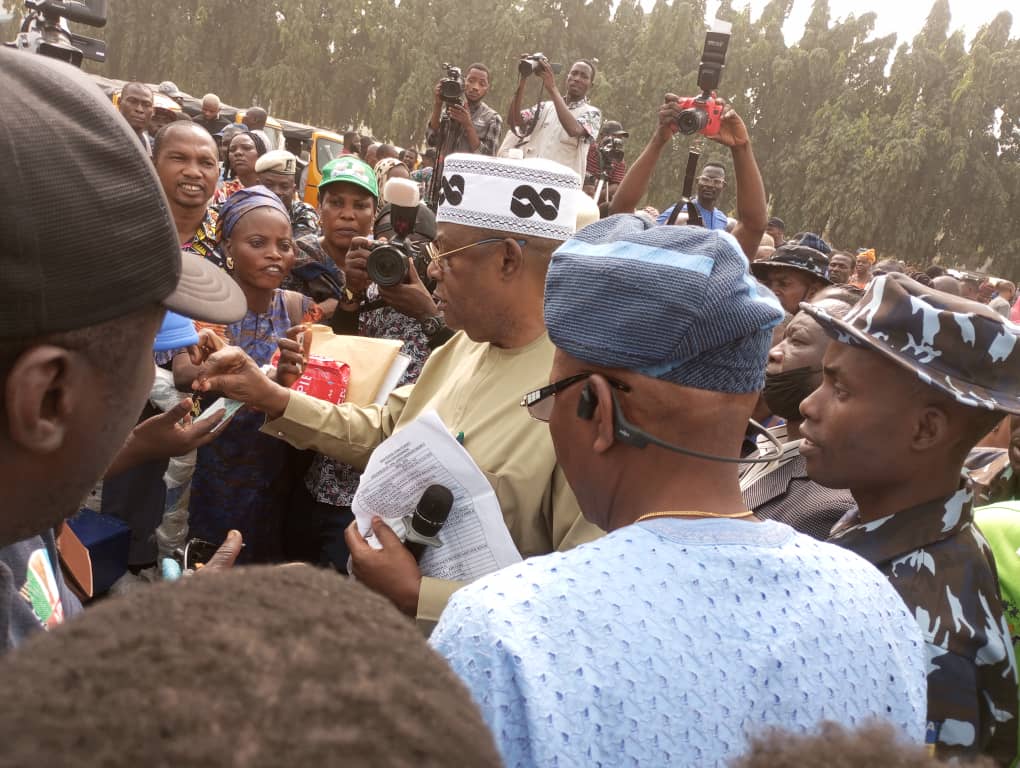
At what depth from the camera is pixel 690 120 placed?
509 cm

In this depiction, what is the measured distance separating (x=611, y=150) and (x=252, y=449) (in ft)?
26.0

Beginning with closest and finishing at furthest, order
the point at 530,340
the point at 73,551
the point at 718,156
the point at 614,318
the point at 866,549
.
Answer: the point at 614,318
the point at 73,551
the point at 866,549
the point at 530,340
the point at 718,156

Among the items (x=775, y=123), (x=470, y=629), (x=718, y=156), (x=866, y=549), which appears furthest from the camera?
(x=775, y=123)

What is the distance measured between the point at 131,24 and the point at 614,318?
3287 cm

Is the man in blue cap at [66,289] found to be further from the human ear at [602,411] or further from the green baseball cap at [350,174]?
the green baseball cap at [350,174]

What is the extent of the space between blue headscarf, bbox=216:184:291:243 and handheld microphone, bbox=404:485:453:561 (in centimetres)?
225

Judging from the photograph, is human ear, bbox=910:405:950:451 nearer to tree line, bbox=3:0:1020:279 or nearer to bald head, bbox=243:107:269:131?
bald head, bbox=243:107:269:131

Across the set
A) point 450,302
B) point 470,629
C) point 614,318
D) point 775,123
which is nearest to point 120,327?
point 470,629

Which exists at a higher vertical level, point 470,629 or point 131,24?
point 470,629

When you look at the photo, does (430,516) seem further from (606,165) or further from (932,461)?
(606,165)

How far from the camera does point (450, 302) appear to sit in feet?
7.76

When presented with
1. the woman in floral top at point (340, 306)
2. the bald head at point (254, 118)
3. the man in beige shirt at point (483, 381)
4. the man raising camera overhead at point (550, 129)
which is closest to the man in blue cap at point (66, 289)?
the man in beige shirt at point (483, 381)

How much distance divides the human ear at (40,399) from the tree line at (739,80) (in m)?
25.4

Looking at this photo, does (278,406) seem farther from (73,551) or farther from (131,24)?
(131,24)
